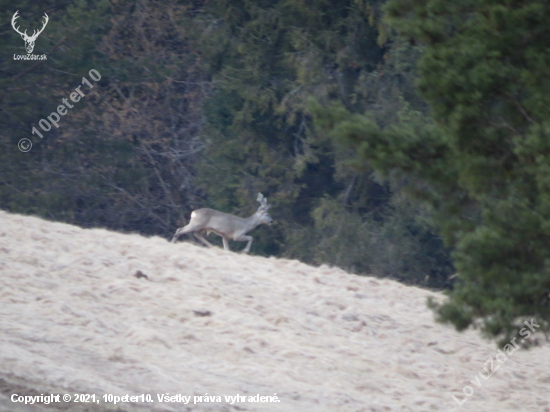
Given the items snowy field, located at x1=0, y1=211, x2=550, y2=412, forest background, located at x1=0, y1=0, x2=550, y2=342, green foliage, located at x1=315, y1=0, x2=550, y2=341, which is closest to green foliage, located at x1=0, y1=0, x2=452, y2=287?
forest background, located at x1=0, y1=0, x2=550, y2=342

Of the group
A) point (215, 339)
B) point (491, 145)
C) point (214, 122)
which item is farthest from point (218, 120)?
point (491, 145)

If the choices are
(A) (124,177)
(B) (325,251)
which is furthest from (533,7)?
(A) (124,177)

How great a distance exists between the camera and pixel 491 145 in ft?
16.4

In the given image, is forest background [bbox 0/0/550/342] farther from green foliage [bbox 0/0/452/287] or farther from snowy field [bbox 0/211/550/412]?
snowy field [bbox 0/211/550/412]

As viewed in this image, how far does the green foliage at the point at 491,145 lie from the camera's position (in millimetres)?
4602

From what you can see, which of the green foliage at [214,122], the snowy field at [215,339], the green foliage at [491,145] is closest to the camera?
the green foliage at [491,145]

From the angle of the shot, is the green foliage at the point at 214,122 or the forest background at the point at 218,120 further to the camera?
the green foliage at the point at 214,122

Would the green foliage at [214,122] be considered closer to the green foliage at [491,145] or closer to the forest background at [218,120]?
the forest background at [218,120]

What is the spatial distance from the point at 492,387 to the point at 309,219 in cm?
1627

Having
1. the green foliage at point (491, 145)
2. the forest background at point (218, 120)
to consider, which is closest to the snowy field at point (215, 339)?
the green foliage at point (491, 145)

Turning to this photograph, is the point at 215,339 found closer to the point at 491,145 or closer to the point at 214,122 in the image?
the point at 491,145

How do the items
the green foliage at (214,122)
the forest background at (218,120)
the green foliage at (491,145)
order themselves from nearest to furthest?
the green foliage at (491,145) < the forest background at (218,120) < the green foliage at (214,122)

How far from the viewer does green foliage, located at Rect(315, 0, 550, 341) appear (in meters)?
4.60

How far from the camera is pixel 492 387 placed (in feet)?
25.0
